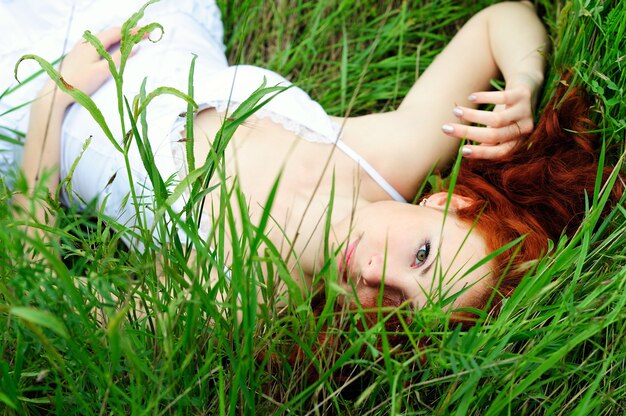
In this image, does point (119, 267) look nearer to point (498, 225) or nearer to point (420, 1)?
point (498, 225)

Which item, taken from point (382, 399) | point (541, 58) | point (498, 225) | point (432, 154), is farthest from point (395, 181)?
point (382, 399)

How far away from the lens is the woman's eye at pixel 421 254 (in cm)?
164

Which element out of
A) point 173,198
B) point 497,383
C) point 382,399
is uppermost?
point 173,198

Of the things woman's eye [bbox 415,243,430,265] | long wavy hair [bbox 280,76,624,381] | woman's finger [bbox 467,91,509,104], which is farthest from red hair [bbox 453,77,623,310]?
woman's eye [bbox 415,243,430,265]

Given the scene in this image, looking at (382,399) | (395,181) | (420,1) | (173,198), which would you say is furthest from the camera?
(420,1)

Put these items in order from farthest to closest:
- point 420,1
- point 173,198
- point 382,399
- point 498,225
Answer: point 420,1, point 498,225, point 382,399, point 173,198

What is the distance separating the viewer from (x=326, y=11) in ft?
8.67

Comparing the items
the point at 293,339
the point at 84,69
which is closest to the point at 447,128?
the point at 293,339

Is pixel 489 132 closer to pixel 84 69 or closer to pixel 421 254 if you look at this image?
pixel 421 254

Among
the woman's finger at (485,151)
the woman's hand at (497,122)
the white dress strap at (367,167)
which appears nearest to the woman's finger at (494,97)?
the woman's hand at (497,122)

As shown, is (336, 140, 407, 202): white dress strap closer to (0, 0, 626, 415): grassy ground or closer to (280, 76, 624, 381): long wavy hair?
(280, 76, 624, 381): long wavy hair

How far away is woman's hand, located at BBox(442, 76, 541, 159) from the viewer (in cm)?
197

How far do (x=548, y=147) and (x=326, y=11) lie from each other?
1.16 meters

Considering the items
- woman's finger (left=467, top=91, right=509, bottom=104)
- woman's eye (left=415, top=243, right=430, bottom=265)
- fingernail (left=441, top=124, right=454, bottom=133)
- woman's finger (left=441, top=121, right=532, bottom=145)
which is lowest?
woman's eye (left=415, top=243, right=430, bottom=265)
